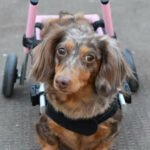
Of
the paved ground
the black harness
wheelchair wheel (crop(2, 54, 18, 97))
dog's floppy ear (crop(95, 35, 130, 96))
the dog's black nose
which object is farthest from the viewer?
wheelchair wheel (crop(2, 54, 18, 97))

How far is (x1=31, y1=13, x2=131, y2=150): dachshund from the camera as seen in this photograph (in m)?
1.65

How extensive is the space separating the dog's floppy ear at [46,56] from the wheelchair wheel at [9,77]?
0.49 m

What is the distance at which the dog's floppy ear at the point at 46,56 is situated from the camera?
5.75 ft

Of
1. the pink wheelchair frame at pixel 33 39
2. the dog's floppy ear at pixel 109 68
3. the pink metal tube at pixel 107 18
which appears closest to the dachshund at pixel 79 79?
the dog's floppy ear at pixel 109 68

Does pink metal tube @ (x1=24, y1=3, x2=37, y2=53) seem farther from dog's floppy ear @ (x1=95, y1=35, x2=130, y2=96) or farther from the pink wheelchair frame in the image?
dog's floppy ear @ (x1=95, y1=35, x2=130, y2=96)

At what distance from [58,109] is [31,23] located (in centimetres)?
50

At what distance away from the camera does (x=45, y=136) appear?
194cm

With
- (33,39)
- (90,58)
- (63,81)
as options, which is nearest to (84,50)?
(90,58)

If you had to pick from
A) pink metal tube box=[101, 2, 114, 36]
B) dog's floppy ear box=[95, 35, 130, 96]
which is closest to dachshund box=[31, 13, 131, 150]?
dog's floppy ear box=[95, 35, 130, 96]

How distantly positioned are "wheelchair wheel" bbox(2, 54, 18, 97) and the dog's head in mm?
476

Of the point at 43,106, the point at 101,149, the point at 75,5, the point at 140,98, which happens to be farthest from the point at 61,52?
the point at 75,5

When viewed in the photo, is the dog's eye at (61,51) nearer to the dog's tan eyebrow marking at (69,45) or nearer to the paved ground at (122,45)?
the dog's tan eyebrow marking at (69,45)

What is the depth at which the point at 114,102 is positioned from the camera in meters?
1.89

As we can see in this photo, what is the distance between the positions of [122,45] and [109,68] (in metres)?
1.16
